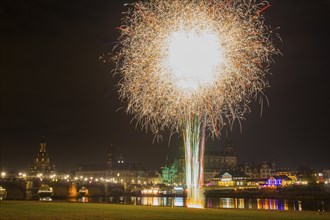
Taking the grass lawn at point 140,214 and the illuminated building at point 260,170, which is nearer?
the grass lawn at point 140,214

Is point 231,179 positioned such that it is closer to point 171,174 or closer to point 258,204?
point 171,174

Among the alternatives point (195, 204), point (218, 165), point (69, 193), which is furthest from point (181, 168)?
point (195, 204)

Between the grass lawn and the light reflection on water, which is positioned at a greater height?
the grass lawn

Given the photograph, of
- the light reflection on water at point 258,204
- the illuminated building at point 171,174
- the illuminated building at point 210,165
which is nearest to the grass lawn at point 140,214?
the light reflection on water at point 258,204

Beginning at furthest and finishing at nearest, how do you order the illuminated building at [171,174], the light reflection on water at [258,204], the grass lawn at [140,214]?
the illuminated building at [171,174] → the light reflection on water at [258,204] → the grass lawn at [140,214]

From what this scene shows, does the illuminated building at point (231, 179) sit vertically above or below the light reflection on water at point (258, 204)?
above

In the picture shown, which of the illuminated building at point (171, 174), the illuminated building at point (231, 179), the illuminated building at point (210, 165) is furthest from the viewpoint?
the illuminated building at point (171, 174)

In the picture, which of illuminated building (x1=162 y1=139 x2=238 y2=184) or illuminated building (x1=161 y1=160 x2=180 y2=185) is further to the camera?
Answer: illuminated building (x1=161 y1=160 x2=180 y2=185)

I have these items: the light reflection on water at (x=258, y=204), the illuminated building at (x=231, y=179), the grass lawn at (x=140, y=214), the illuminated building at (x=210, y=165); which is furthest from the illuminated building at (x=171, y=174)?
the grass lawn at (x=140, y=214)

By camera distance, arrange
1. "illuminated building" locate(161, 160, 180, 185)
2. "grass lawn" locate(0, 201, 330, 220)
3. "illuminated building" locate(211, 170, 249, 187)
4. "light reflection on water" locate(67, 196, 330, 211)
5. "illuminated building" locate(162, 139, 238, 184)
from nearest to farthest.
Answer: "grass lawn" locate(0, 201, 330, 220) < "light reflection on water" locate(67, 196, 330, 211) < "illuminated building" locate(211, 170, 249, 187) < "illuminated building" locate(162, 139, 238, 184) < "illuminated building" locate(161, 160, 180, 185)

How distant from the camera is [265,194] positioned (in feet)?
309

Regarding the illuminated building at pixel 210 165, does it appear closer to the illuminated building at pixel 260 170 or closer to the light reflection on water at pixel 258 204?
the illuminated building at pixel 260 170

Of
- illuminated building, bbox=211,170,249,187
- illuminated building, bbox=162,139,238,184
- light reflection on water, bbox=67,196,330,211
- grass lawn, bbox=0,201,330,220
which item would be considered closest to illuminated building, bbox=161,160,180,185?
illuminated building, bbox=162,139,238,184

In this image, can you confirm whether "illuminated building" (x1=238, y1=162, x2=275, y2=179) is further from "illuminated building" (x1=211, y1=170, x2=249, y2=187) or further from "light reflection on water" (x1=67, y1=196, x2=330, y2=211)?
"light reflection on water" (x1=67, y1=196, x2=330, y2=211)
